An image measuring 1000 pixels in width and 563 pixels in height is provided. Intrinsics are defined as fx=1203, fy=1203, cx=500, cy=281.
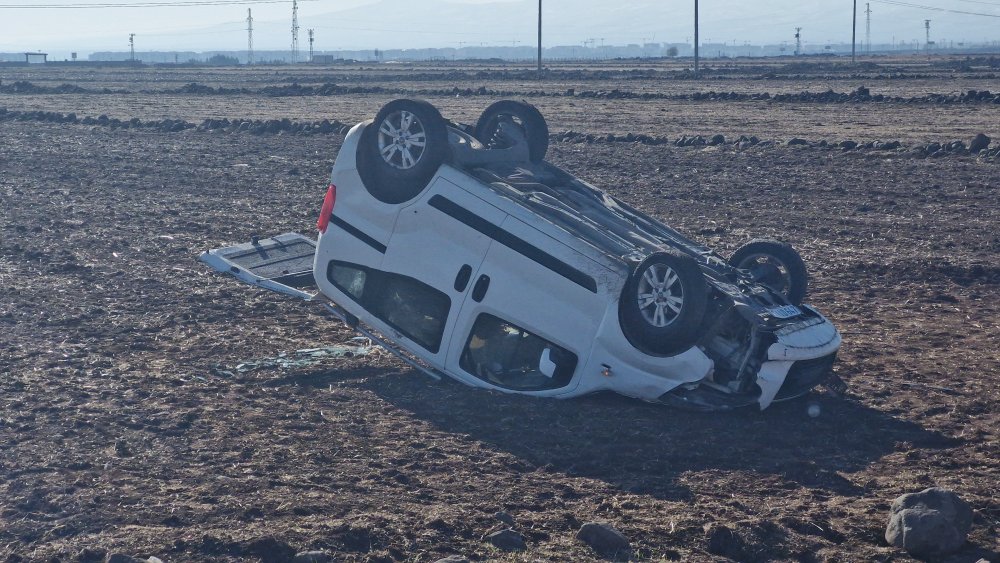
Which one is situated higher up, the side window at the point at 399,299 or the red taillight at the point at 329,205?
the red taillight at the point at 329,205

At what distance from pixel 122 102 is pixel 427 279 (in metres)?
37.9

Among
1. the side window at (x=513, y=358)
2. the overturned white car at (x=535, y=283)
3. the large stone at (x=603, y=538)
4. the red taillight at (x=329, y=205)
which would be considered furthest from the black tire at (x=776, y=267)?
the large stone at (x=603, y=538)

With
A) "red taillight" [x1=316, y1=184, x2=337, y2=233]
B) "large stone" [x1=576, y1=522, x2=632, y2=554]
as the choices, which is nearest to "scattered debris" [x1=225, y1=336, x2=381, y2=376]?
"red taillight" [x1=316, y1=184, x2=337, y2=233]

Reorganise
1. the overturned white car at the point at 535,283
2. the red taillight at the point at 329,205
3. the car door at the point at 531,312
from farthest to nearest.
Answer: the red taillight at the point at 329,205 → the car door at the point at 531,312 → the overturned white car at the point at 535,283

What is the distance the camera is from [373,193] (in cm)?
884

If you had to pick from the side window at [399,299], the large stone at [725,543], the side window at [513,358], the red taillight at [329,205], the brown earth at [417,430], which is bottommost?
the large stone at [725,543]

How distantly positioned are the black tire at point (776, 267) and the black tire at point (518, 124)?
1834mm

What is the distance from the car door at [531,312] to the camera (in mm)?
7922

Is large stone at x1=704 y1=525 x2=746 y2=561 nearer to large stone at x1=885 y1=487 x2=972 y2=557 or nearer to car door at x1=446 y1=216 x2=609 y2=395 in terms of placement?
large stone at x1=885 y1=487 x2=972 y2=557

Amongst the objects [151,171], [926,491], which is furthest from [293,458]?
[151,171]

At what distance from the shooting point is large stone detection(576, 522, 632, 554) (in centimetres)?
583

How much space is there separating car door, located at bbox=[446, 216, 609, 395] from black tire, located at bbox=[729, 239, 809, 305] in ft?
6.06

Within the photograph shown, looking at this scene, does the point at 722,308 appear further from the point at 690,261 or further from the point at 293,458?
the point at 293,458

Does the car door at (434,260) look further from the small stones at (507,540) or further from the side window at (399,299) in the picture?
the small stones at (507,540)
